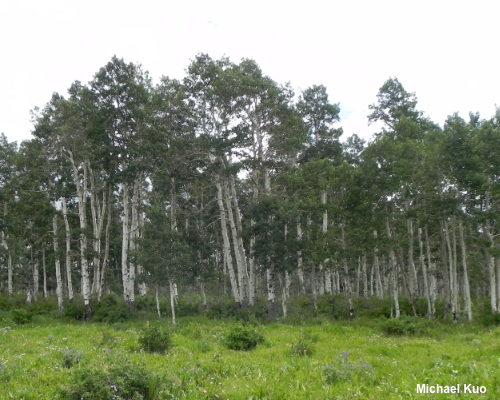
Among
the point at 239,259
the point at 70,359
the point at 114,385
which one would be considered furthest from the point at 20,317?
the point at 114,385

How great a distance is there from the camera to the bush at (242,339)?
598 inches

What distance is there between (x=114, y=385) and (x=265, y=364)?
5027mm

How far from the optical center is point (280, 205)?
79.2 ft

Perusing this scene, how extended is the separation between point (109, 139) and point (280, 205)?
473 inches

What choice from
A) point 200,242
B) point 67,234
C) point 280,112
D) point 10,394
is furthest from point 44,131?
point 10,394

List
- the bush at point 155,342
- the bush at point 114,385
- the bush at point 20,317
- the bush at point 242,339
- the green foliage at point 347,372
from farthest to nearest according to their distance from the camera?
the bush at point 20,317, the bush at point 242,339, the bush at point 155,342, the green foliage at point 347,372, the bush at point 114,385

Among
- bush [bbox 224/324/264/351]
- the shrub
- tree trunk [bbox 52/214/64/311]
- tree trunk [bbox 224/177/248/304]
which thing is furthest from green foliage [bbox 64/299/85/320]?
the shrub

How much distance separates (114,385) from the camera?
26.2 feet

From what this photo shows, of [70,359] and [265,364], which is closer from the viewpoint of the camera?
[70,359]

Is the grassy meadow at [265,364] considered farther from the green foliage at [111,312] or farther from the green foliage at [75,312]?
the green foliage at [75,312]

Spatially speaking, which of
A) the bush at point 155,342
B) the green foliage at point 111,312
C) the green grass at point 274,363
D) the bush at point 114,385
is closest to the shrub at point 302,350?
the green grass at point 274,363

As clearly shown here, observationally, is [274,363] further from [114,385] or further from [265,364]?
[114,385]

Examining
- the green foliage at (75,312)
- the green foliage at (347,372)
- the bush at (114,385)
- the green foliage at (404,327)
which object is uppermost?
the bush at (114,385)

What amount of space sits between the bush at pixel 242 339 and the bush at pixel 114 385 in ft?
23.0
